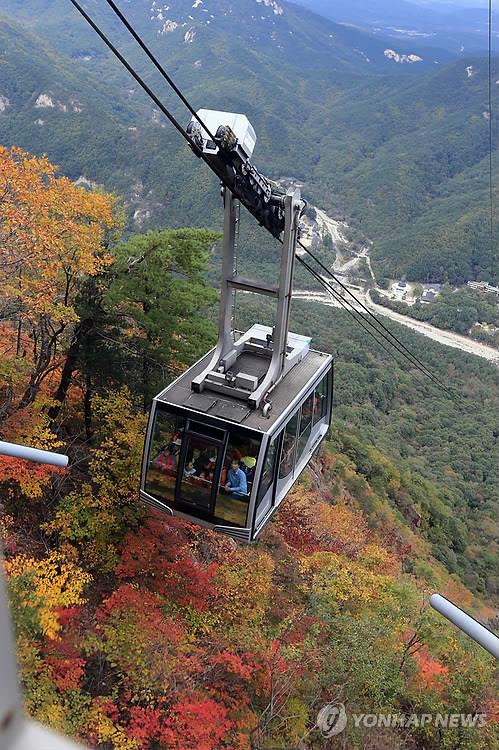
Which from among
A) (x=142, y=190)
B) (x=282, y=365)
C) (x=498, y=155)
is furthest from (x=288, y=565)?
(x=498, y=155)

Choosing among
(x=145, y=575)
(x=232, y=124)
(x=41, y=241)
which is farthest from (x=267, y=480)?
(x=41, y=241)

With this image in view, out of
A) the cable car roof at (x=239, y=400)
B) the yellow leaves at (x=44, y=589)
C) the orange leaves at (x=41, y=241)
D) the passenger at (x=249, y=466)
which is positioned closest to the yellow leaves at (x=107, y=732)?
the yellow leaves at (x=44, y=589)

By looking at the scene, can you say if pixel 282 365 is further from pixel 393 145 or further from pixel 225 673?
pixel 393 145

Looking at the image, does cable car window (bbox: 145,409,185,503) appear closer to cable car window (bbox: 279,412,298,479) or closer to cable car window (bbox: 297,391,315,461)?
cable car window (bbox: 279,412,298,479)

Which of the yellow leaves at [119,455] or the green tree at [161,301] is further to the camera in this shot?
the green tree at [161,301]

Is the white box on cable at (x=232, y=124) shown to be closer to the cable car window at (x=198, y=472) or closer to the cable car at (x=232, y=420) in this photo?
the cable car at (x=232, y=420)

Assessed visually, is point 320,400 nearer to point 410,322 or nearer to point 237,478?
point 237,478

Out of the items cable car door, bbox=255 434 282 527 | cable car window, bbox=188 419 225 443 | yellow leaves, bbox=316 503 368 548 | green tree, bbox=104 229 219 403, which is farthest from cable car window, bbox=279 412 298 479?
yellow leaves, bbox=316 503 368 548
